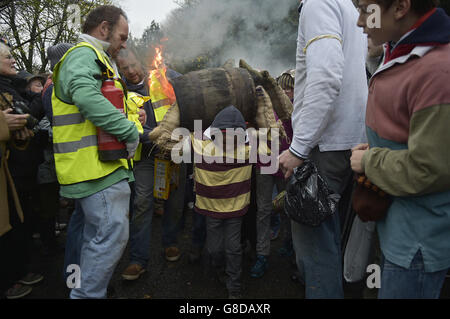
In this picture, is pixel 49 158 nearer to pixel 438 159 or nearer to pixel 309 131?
pixel 309 131

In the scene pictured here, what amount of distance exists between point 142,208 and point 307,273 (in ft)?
6.17

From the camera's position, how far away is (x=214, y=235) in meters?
2.90

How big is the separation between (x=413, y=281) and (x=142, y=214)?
8.30 feet

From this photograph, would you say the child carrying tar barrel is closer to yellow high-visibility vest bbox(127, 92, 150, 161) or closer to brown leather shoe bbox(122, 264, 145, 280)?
yellow high-visibility vest bbox(127, 92, 150, 161)

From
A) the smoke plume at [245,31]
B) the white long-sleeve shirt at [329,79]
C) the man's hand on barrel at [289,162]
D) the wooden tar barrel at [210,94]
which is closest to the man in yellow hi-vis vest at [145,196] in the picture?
the wooden tar barrel at [210,94]

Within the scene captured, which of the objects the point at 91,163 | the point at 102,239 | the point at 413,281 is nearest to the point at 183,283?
the point at 102,239

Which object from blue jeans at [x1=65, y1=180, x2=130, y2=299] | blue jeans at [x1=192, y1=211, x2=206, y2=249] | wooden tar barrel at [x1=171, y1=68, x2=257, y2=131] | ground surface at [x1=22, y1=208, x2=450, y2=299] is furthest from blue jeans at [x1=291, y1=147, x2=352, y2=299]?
blue jeans at [x1=192, y1=211, x2=206, y2=249]

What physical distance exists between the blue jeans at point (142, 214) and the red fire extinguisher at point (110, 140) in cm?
107

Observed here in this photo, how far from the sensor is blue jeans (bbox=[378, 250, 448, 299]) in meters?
1.28

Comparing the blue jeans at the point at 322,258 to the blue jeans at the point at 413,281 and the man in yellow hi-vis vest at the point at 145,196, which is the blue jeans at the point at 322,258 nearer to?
the blue jeans at the point at 413,281

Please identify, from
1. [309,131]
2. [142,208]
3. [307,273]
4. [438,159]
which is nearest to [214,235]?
[142,208]

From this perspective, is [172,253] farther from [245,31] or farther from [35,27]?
[35,27]

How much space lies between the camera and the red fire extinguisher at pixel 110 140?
2.13m

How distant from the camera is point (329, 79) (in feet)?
5.54
